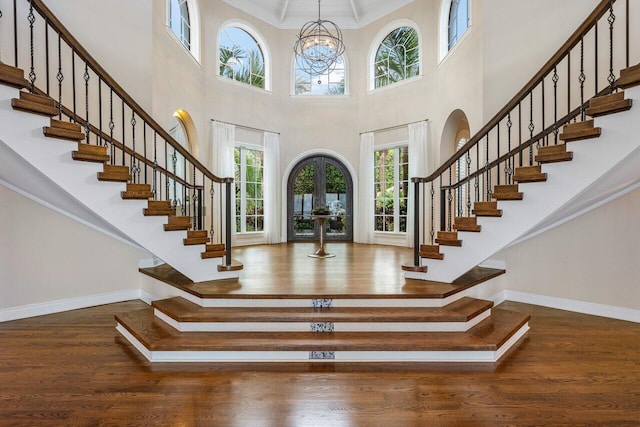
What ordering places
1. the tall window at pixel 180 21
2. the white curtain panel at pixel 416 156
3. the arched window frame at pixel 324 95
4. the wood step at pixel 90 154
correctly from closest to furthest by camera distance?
1. the wood step at pixel 90 154
2. the tall window at pixel 180 21
3. the white curtain panel at pixel 416 156
4. the arched window frame at pixel 324 95

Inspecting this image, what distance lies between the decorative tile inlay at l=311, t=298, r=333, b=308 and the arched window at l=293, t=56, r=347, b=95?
650 centimetres

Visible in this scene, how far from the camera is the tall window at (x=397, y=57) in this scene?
776 centimetres

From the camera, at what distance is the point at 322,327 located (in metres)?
3.23

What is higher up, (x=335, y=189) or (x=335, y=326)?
(x=335, y=189)

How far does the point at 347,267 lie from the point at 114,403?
3198 mm

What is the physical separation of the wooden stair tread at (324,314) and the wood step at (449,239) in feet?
2.32

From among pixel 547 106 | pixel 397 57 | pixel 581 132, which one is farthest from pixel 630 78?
pixel 397 57

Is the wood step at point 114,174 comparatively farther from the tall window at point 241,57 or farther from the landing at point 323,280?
the tall window at point 241,57

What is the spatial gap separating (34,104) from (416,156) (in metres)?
6.33

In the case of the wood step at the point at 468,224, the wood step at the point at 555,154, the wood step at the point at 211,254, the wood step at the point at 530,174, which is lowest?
the wood step at the point at 211,254

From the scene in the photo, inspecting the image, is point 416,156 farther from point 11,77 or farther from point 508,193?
point 11,77

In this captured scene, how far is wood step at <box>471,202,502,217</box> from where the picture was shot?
3.56m

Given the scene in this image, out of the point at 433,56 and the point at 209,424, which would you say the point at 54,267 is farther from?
the point at 433,56

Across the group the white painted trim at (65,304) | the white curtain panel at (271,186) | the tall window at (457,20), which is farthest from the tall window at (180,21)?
the tall window at (457,20)
